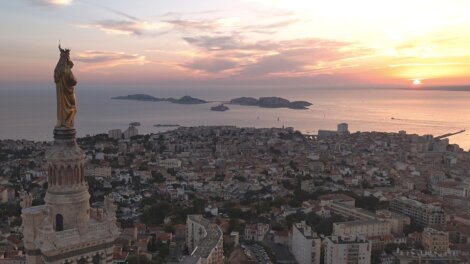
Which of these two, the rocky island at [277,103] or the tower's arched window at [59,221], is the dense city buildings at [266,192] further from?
the rocky island at [277,103]

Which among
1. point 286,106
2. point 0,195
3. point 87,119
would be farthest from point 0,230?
point 286,106

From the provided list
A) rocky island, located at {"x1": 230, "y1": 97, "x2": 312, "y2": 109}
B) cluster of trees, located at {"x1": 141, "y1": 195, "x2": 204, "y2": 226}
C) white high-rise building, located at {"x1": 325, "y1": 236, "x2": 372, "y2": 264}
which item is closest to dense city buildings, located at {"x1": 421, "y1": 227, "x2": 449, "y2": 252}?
white high-rise building, located at {"x1": 325, "y1": 236, "x2": 372, "y2": 264}

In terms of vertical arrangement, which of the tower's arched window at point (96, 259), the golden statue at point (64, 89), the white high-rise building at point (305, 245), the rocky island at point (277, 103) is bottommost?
the white high-rise building at point (305, 245)

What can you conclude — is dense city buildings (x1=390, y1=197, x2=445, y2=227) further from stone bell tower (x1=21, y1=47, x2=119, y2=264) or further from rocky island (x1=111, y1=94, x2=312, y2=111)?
rocky island (x1=111, y1=94, x2=312, y2=111)

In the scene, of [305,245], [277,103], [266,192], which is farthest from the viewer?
[277,103]

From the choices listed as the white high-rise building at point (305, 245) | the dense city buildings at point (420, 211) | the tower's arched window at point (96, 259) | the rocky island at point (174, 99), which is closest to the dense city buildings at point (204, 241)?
the white high-rise building at point (305, 245)

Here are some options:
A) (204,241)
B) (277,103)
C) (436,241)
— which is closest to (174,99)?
(277,103)

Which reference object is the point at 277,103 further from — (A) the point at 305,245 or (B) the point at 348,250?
(B) the point at 348,250
